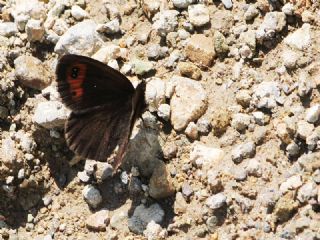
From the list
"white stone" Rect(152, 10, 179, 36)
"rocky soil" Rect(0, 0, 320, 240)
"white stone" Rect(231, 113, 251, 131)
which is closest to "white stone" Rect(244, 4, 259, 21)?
"rocky soil" Rect(0, 0, 320, 240)

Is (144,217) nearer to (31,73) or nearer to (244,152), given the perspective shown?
(244,152)

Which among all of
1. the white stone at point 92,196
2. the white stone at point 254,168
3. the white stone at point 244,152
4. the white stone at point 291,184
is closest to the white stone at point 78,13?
the white stone at point 92,196

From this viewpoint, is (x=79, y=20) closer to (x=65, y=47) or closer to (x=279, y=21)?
(x=65, y=47)

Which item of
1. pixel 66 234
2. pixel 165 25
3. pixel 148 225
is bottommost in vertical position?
pixel 66 234

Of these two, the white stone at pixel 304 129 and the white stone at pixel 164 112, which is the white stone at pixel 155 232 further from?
the white stone at pixel 304 129

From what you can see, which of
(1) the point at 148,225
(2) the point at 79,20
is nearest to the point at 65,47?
(2) the point at 79,20
